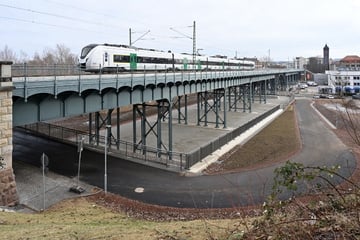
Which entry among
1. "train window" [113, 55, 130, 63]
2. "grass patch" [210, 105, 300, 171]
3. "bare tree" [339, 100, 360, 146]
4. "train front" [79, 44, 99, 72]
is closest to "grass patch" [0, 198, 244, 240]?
"bare tree" [339, 100, 360, 146]

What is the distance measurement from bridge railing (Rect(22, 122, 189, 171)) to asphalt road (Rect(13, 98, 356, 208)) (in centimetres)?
132

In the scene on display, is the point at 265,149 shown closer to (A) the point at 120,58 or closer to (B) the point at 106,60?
(A) the point at 120,58

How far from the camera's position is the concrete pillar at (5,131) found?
13.8 metres

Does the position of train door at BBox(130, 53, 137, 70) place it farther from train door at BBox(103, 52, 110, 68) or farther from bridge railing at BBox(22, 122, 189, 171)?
bridge railing at BBox(22, 122, 189, 171)

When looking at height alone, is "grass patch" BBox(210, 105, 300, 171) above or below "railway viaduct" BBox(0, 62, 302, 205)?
below

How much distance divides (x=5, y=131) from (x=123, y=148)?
16.4m

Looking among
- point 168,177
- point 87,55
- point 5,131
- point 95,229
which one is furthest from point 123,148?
point 95,229

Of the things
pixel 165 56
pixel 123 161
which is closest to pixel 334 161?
pixel 123 161

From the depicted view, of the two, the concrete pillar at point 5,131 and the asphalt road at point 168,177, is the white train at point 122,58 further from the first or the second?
the asphalt road at point 168,177

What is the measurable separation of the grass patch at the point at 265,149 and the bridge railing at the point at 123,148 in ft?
11.4

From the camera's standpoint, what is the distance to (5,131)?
46.5 ft

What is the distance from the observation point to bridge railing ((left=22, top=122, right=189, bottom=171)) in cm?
2534

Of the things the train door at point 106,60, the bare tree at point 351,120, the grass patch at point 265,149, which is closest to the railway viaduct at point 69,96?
the grass patch at point 265,149

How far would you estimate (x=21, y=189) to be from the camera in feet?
59.2
